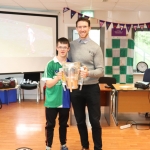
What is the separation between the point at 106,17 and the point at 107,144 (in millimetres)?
3680

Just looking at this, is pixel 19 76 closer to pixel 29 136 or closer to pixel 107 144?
pixel 29 136

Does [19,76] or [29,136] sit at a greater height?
[19,76]

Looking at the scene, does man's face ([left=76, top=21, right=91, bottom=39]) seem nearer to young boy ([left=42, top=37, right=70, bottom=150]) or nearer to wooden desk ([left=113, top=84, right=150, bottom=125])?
young boy ([left=42, top=37, right=70, bottom=150])

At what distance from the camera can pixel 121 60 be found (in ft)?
18.2

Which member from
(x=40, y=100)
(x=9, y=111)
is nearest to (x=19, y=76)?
(x=40, y=100)

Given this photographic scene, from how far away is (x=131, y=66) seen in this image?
218 inches

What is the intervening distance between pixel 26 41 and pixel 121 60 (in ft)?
8.49

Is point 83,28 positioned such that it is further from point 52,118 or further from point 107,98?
point 107,98

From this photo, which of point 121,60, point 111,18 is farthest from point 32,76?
point 111,18

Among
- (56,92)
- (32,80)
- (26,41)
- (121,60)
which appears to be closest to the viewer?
(56,92)

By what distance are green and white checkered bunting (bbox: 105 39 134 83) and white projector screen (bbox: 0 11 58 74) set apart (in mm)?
1575

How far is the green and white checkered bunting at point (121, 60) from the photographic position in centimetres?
548

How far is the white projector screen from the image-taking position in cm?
490

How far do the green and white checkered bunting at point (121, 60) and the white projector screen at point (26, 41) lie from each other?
1.58 meters
